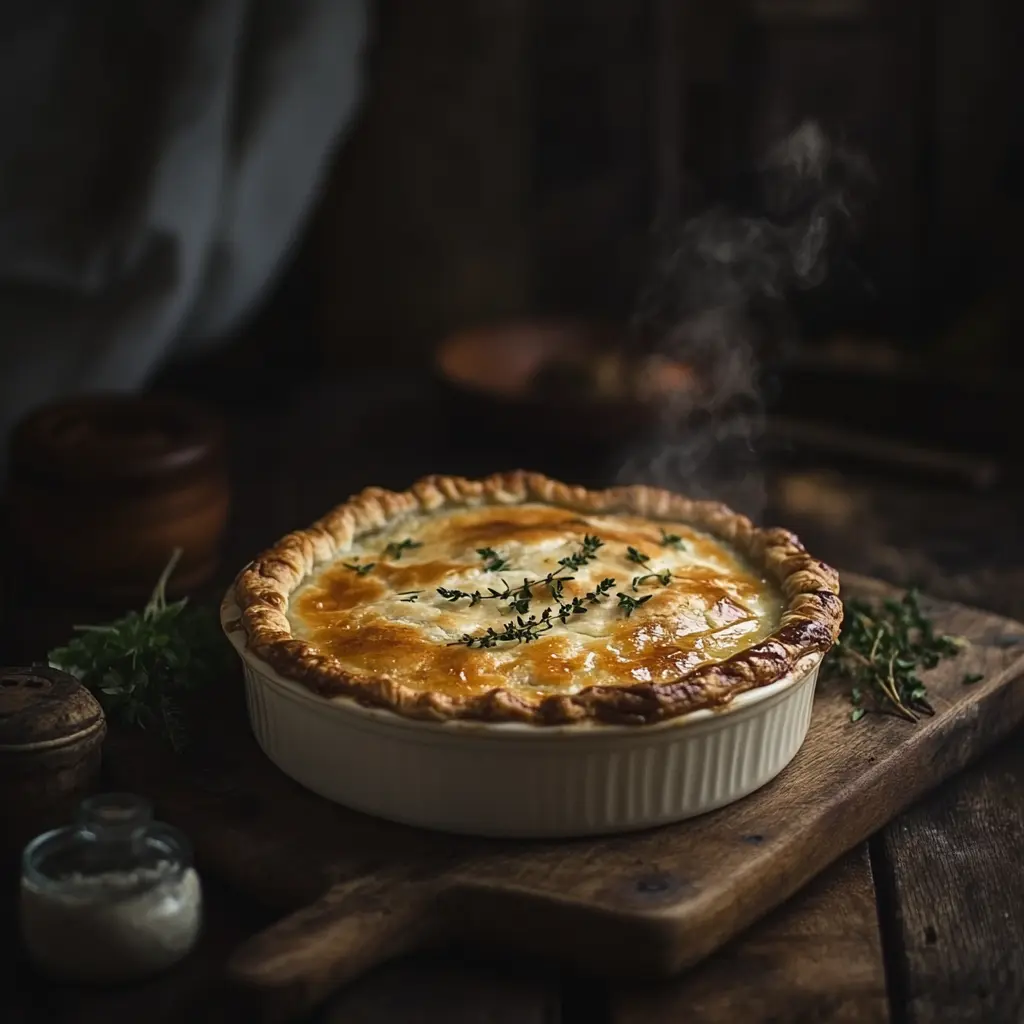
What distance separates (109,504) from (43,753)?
1317 mm

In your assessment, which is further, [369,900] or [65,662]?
[65,662]

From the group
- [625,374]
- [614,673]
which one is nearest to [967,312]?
[625,374]

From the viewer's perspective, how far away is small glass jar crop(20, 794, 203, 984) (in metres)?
2.29

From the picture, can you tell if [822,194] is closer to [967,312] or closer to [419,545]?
[967,312]

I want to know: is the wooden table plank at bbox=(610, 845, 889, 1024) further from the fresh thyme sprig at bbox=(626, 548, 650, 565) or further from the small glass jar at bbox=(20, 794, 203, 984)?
the fresh thyme sprig at bbox=(626, 548, 650, 565)

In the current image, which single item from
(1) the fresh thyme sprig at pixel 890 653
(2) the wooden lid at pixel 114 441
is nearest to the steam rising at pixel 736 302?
(1) the fresh thyme sprig at pixel 890 653

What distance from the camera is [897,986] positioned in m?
2.47

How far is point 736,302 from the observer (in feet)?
18.6

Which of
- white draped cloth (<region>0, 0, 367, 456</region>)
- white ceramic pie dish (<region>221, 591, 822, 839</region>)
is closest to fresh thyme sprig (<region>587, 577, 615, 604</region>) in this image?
white ceramic pie dish (<region>221, 591, 822, 839</region>)

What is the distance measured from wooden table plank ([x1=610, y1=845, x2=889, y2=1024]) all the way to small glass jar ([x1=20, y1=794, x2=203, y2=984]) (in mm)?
734

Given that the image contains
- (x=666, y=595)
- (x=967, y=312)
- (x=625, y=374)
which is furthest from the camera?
(x=967, y=312)

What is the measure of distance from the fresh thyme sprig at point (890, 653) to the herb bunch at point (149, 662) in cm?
141

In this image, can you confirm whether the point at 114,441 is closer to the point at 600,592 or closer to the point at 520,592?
the point at 520,592

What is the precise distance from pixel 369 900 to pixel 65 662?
110 centimetres
